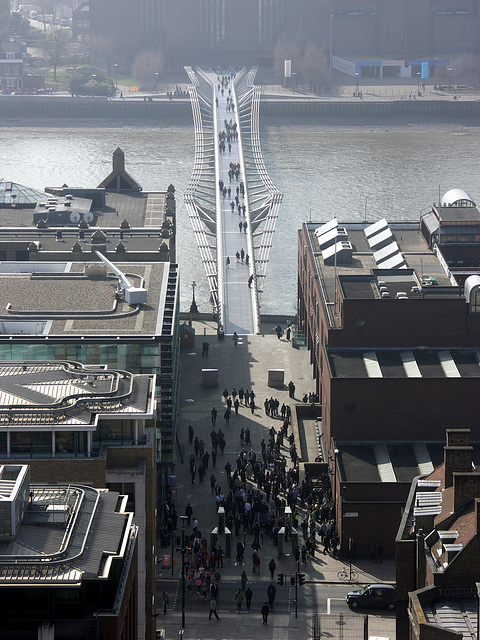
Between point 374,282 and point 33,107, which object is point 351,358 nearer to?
point 374,282

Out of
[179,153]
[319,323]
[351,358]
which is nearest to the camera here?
[351,358]

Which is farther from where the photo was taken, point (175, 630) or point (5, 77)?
point (5, 77)

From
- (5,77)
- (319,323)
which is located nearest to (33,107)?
(5,77)

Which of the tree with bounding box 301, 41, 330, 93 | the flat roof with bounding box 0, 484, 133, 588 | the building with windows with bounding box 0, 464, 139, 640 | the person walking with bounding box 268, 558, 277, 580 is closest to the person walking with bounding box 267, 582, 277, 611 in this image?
the person walking with bounding box 268, 558, 277, 580

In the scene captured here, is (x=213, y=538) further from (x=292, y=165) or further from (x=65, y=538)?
(x=292, y=165)

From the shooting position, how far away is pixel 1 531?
3128 cm

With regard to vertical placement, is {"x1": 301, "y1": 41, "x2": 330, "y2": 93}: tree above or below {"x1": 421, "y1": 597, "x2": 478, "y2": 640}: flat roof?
above

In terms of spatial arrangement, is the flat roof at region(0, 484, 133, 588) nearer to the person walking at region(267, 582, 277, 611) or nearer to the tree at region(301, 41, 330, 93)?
the person walking at region(267, 582, 277, 611)

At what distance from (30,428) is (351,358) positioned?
20.3 meters

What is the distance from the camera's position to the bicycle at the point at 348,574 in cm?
5088

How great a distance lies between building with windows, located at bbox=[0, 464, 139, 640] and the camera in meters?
29.5

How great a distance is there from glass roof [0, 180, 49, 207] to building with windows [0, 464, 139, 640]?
5202cm

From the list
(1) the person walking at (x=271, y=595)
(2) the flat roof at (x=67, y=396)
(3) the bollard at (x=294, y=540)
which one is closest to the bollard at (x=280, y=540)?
(3) the bollard at (x=294, y=540)

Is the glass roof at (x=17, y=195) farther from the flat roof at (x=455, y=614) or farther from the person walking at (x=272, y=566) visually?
the flat roof at (x=455, y=614)
